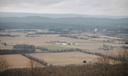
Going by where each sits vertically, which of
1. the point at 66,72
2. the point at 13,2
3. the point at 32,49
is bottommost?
the point at 66,72

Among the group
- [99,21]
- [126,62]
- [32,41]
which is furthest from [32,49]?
[126,62]

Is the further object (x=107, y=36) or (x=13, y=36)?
(x=107, y=36)


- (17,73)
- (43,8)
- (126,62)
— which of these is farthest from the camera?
(126,62)

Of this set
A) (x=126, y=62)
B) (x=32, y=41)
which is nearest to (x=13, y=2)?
(x=32, y=41)

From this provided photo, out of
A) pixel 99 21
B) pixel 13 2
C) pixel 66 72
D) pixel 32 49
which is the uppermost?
pixel 13 2

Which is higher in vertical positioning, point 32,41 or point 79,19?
point 79,19

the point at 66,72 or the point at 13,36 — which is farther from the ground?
the point at 13,36

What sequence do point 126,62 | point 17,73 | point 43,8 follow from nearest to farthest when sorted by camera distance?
point 17,73 → point 43,8 → point 126,62

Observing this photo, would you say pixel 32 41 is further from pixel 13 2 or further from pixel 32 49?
pixel 13 2

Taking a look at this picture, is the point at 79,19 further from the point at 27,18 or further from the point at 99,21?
the point at 27,18
